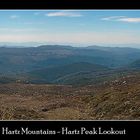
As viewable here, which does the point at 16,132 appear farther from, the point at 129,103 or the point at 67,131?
the point at 129,103

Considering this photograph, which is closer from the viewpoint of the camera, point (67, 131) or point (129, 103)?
point (67, 131)

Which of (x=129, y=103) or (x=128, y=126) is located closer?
(x=128, y=126)
